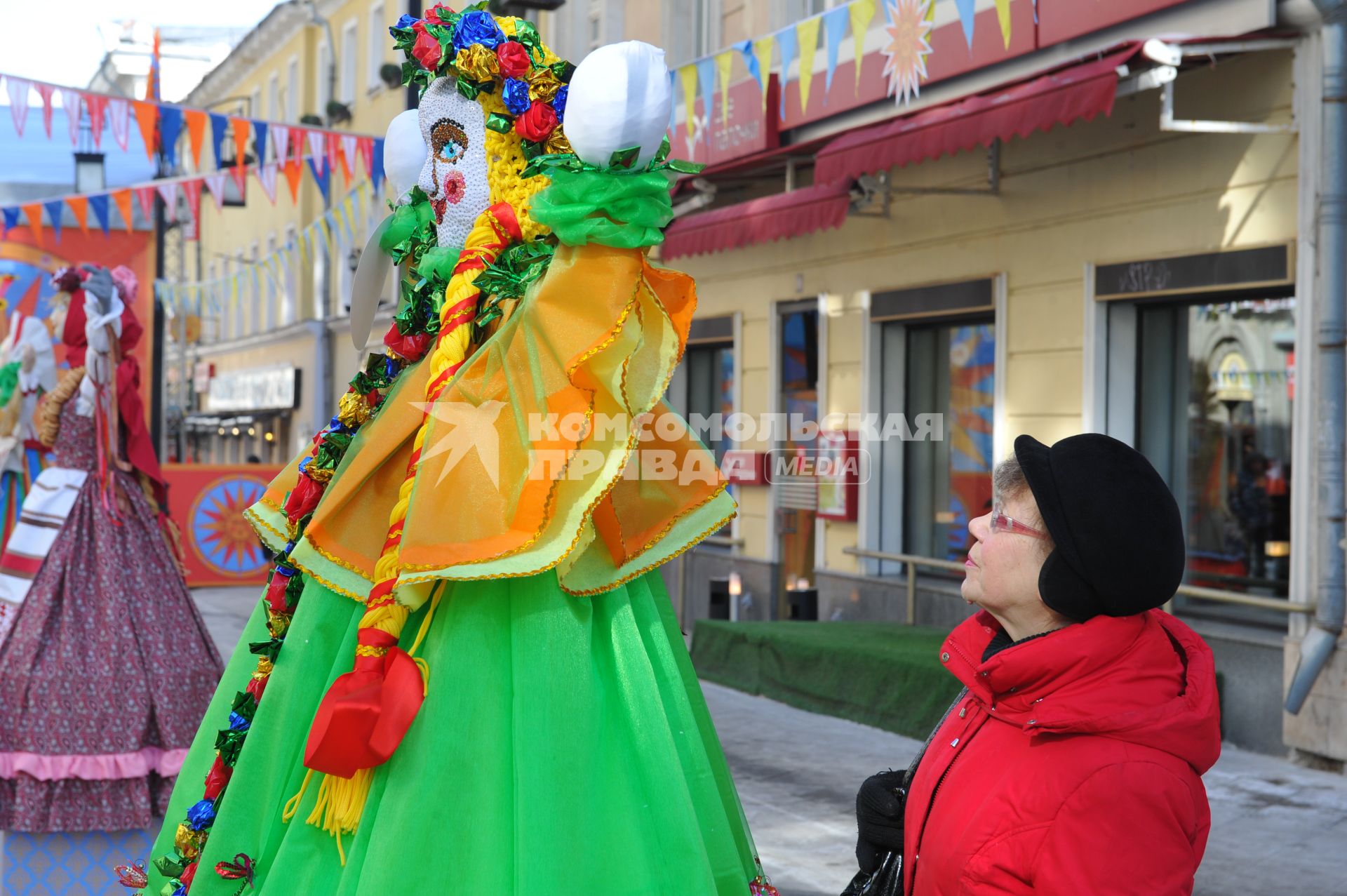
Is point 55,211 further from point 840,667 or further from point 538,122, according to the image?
point 538,122

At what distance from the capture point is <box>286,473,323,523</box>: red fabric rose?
2762mm

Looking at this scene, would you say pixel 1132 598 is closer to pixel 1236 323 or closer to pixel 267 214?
pixel 1236 323

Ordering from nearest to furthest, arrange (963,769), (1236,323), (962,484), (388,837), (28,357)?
(963,769) → (388,837) → (28,357) → (1236,323) → (962,484)

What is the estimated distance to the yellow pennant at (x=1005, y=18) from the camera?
7.92 m

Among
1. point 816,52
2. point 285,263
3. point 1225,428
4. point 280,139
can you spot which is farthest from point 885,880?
point 285,263

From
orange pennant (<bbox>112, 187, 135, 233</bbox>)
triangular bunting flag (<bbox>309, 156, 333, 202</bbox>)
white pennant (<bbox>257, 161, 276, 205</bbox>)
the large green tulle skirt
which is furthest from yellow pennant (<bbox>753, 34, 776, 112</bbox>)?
the large green tulle skirt

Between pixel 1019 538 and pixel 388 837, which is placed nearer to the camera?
pixel 1019 538

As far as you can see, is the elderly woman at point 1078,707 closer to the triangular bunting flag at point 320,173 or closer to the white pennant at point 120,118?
the white pennant at point 120,118

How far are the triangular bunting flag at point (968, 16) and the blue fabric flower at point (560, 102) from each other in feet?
19.9

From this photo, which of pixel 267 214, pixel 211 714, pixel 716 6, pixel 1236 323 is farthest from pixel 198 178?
pixel 267 214

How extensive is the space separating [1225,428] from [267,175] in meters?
6.41

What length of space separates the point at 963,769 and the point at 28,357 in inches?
169

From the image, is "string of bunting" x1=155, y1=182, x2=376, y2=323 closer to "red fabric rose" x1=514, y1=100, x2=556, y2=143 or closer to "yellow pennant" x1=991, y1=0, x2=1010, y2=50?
"yellow pennant" x1=991, y1=0, x2=1010, y2=50

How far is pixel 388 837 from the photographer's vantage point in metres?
2.22
